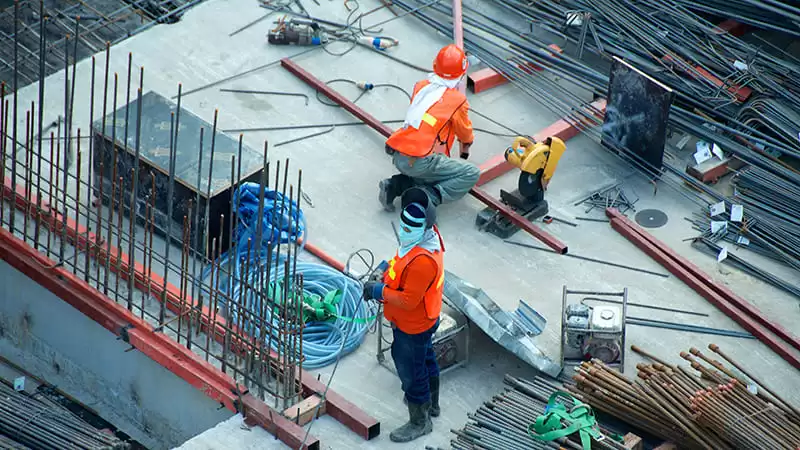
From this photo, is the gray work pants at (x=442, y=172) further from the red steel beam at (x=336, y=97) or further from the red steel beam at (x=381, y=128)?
the red steel beam at (x=336, y=97)

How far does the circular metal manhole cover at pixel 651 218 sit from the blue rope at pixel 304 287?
3.27 metres

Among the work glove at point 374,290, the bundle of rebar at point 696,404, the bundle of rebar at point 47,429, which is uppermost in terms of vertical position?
the work glove at point 374,290

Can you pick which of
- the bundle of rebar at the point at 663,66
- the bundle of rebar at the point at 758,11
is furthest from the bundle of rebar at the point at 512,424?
the bundle of rebar at the point at 758,11

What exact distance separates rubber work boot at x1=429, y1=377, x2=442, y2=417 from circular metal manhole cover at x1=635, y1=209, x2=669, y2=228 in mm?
3649

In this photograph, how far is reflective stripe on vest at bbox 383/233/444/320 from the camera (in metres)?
13.0

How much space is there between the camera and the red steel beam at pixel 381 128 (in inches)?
631

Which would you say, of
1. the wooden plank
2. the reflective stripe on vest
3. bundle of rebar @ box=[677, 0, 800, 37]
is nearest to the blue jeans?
the reflective stripe on vest

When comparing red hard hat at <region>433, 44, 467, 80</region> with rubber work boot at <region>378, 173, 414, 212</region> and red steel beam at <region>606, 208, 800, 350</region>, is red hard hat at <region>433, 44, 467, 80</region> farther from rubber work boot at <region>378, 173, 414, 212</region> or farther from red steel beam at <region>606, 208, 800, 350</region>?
red steel beam at <region>606, 208, 800, 350</region>

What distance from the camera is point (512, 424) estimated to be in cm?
1320

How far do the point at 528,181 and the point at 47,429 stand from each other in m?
5.48

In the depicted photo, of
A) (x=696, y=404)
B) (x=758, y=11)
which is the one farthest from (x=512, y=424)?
(x=758, y=11)

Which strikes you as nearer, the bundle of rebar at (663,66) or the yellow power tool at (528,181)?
the yellow power tool at (528,181)

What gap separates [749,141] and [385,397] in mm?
5535

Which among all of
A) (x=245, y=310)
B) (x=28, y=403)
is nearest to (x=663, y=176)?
(x=245, y=310)
